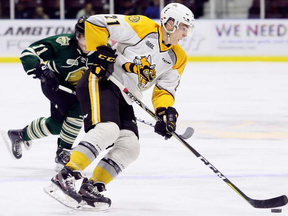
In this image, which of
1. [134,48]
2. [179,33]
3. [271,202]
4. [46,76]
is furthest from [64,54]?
[271,202]

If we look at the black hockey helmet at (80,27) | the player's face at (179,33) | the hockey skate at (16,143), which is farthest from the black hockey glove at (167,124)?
the hockey skate at (16,143)

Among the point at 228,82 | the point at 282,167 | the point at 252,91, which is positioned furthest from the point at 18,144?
the point at 228,82

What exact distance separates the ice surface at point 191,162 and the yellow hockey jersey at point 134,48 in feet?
1.64

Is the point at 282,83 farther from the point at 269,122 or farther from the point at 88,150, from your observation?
the point at 88,150

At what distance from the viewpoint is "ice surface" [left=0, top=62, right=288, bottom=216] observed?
3035mm

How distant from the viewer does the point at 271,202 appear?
289 centimetres

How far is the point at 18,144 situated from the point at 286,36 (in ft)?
27.6

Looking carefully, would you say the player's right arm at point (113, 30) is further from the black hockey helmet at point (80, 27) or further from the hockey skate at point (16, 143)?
the hockey skate at point (16, 143)

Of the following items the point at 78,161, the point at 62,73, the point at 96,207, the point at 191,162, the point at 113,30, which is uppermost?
the point at 113,30

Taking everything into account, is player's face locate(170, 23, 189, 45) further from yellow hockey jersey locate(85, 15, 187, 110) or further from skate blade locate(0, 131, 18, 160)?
skate blade locate(0, 131, 18, 160)

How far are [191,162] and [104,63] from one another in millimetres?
1265

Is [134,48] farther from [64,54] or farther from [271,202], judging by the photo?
[271,202]

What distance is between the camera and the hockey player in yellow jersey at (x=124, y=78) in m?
2.92

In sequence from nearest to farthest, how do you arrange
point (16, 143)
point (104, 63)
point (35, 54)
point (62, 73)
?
point (104, 63) < point (35, 54) < point (62, 73) < point (16, 143)
